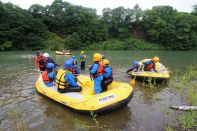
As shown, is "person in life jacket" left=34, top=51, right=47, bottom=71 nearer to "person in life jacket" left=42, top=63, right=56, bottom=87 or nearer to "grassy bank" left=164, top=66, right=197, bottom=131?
"person in life jacket" left=42, top=63, right=56, bottom=87

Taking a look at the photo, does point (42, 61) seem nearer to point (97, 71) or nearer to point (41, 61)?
point (41, 61)

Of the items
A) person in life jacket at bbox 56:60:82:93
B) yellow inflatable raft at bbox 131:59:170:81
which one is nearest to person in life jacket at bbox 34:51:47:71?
person in life jacket at bbox 56:60:82:93

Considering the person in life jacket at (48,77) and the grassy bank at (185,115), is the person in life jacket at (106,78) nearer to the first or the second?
the person in life jacket at (48,77)

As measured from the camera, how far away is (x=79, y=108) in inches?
217

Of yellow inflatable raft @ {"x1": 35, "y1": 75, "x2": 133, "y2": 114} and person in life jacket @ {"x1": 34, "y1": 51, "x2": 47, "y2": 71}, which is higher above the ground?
person in life jacket @ {"x1": 34, "y1": 51, "x2": 47, "y2": 71}

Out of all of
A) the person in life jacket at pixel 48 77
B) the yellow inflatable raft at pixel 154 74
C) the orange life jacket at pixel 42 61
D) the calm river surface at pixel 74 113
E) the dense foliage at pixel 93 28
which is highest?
the dense foliage at pixel 93 28

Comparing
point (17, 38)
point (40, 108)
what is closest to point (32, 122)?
point (40, 108)

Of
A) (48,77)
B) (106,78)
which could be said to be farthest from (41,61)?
(106,78)

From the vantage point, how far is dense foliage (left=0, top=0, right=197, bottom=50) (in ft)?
127

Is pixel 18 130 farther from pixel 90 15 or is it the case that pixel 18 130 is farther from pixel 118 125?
pixel 90 15

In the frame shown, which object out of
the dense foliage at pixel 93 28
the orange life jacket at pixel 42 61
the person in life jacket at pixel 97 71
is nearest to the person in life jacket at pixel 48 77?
the person in life jacket at pixel 97 71

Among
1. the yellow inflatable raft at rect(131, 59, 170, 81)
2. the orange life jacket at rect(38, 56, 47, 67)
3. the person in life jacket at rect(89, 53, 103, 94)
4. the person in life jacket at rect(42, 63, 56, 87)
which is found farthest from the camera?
the orange life jacket at rect(38, 56, 47, 67)

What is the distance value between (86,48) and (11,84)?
34.2 m

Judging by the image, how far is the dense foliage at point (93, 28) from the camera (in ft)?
127
